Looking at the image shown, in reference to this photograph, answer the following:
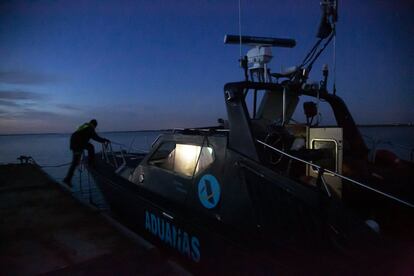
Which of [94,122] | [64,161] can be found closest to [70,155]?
[64,161]

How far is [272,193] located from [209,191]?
1.03 m

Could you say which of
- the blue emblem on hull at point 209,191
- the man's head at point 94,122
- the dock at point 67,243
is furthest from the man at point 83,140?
the blue emblem on hull at point 209,191

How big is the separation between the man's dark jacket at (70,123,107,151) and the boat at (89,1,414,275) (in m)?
2.41

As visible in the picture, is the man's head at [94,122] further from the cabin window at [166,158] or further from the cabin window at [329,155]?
the cabin window at [329,155]

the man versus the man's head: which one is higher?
the man's head

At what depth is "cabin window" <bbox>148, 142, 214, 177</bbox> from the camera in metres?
4.12

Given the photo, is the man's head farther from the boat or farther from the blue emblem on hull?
the blue emblem on hull

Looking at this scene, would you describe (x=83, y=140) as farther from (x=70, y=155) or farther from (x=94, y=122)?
(x=70, y=155)

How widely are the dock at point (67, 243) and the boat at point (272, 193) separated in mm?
544

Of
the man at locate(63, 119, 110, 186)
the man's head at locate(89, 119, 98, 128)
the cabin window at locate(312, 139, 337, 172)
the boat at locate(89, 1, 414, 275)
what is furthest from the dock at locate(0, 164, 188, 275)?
the cabin window at locate(312, 139, 337, 172)

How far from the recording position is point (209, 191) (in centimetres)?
392

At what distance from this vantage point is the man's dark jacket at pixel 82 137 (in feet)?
24.9

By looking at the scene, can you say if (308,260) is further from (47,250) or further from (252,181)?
(47,250)

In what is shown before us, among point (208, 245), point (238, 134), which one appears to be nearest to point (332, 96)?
point (238, 134)
